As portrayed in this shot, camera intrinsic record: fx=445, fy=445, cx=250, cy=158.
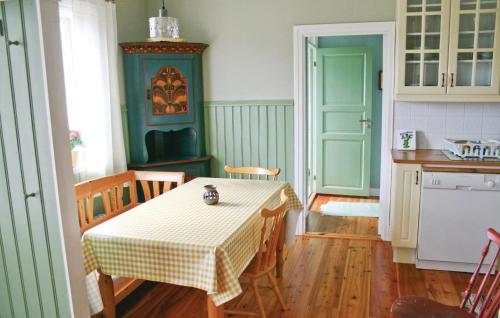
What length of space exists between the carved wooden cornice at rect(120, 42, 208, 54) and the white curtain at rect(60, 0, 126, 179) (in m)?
0.16

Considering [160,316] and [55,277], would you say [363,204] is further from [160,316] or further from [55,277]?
[55,277]

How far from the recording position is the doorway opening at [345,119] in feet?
17.7

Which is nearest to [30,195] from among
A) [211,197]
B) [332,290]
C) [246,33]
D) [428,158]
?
[211,197]

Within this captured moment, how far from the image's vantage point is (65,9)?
11.0ft

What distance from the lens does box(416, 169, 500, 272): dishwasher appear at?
3.33 m

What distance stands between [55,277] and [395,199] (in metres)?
2.65

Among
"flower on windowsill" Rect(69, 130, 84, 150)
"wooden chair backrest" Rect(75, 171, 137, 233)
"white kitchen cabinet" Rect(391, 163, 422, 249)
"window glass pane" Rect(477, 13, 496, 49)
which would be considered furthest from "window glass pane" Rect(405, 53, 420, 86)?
"flower on windowsill" Rect(69, 130, 84, 150)

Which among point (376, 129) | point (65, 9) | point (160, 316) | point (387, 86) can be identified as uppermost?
point (65, 9)

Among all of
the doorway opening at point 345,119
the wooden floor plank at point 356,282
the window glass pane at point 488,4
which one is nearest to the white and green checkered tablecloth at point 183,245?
the wooden floor plank at point 356,282

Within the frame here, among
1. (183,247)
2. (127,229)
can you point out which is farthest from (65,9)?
(183,247)

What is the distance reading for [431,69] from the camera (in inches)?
144

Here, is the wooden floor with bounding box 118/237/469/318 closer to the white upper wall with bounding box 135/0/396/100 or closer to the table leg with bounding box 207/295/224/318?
the table leg with bounding box 207/295/224/318

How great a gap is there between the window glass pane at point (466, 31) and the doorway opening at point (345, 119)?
180 cm

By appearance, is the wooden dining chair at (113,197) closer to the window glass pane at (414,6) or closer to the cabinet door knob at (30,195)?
the cabinet door knob at (30,195)
